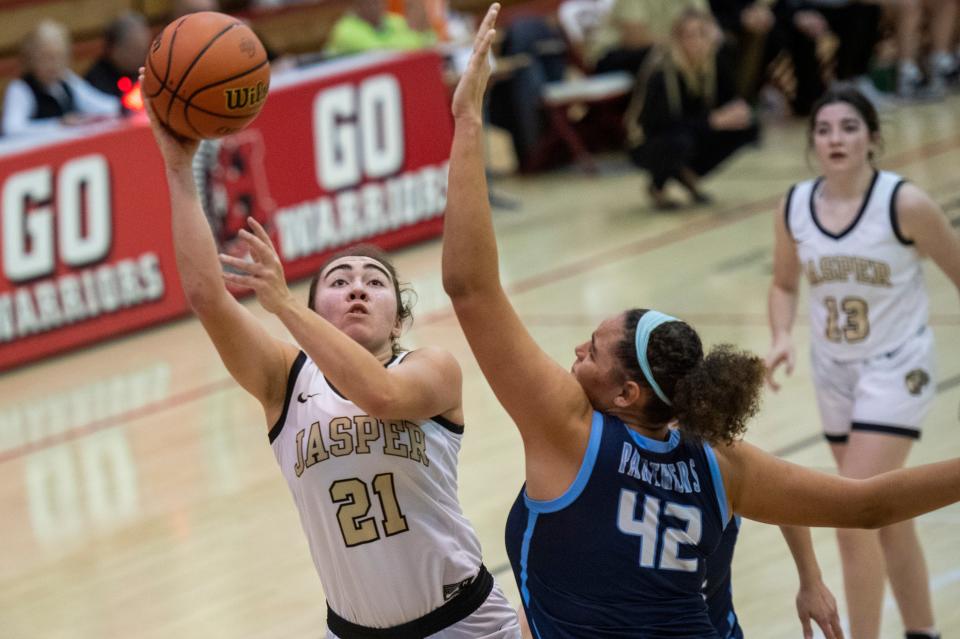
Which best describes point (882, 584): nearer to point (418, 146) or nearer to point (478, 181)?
point (478, 181)

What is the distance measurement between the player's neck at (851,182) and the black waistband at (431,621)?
227 centimetres

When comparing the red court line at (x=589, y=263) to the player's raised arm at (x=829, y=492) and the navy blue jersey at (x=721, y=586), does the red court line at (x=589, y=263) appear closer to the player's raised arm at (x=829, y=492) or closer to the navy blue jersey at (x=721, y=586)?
the navy blue jersey at (x=721, y=586)

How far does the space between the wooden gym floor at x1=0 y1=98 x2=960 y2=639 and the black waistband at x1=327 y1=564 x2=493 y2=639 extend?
71.5 inches

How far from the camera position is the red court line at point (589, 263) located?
320 inches

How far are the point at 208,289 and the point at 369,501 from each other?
0.65 m

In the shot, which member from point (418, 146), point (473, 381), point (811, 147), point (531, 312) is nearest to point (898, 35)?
point (418, 146)

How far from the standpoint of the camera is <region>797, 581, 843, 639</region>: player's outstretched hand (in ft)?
11.4

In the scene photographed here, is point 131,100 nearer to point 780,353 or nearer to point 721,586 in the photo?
point 780,353

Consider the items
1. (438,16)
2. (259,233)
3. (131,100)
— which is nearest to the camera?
(259,233)

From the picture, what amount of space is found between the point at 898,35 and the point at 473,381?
1017cm

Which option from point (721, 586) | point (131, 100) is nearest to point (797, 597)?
point (721, 586)

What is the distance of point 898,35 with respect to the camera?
16.5 metres

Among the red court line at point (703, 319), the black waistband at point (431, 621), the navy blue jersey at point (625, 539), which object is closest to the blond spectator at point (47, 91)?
the red court line at point (703, 319)

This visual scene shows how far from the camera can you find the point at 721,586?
322cm
